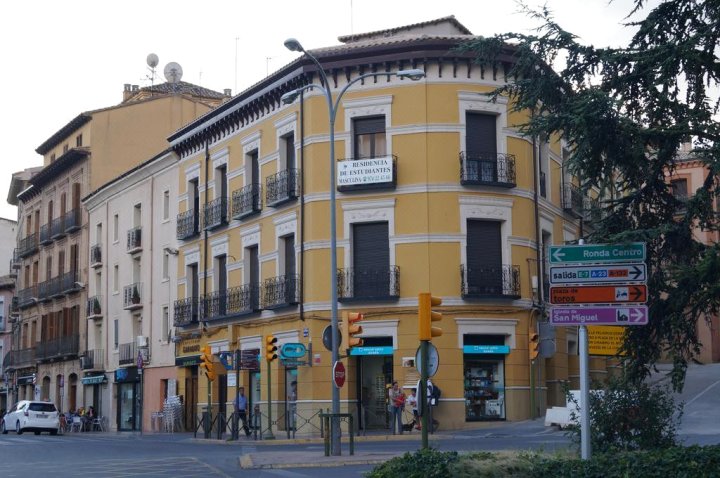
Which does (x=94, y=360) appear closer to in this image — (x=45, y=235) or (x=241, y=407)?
(x=45, y=235)

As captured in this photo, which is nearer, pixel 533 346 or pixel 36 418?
pixel 533 346

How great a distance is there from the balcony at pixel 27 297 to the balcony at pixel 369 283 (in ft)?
127

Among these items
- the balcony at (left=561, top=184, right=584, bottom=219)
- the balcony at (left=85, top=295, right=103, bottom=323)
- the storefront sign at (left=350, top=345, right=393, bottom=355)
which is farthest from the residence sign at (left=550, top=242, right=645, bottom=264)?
the balcony at (left=85, top=295, right=103, bottom=323)

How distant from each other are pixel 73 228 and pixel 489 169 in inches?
1298

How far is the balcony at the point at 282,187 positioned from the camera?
1490 inches

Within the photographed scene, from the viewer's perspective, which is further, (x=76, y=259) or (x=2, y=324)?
(x=2, y=324)

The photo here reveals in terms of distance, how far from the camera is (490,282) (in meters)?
35.4

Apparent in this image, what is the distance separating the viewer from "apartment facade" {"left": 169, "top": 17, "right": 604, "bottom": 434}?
35.2 meters

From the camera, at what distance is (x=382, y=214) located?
118 ft

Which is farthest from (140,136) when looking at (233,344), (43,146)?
(233,344)

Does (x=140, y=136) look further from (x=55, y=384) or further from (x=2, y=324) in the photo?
(x=2, y=324)

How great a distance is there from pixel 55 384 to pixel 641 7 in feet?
184

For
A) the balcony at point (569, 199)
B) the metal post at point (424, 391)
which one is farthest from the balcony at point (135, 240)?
the metal post at point (424, 391)

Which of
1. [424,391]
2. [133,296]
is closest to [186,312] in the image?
[133,296]
